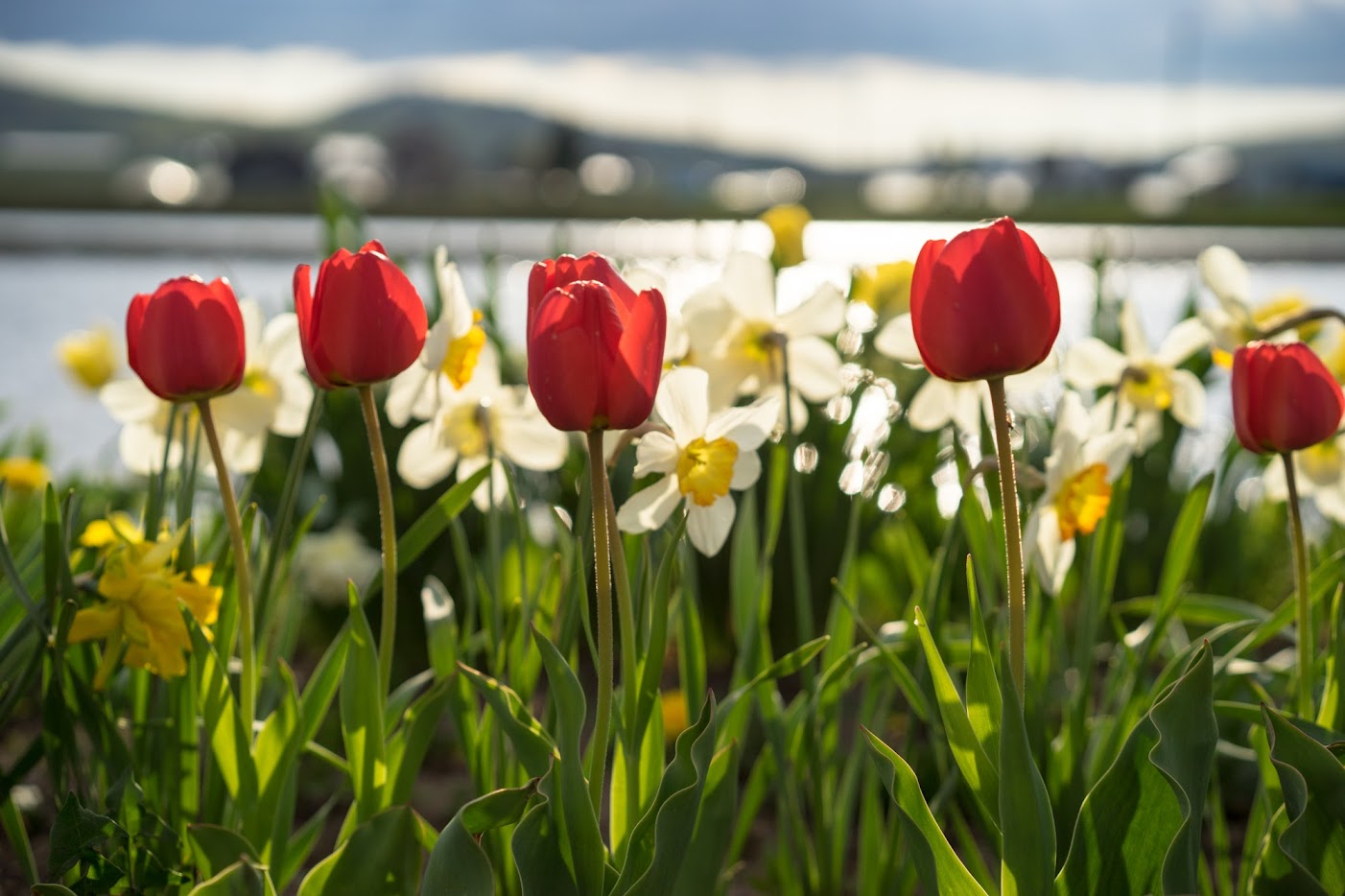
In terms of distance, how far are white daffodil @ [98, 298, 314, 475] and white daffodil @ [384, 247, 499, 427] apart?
0.13 metres

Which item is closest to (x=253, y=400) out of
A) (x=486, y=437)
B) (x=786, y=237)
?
(x=486, y=437)

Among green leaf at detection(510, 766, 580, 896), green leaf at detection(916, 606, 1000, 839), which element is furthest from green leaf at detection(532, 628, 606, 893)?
green leaf at detection(916, 606, 1000, 839)

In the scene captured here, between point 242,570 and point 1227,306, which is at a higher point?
point 1227,306

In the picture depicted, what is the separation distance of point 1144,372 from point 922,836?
2.16 feet

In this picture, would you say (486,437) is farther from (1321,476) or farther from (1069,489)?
(1321,476)

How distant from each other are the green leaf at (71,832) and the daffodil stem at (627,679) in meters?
0.35

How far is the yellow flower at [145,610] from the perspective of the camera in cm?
100

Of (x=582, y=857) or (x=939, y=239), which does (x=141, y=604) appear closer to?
(x=582, y=857)

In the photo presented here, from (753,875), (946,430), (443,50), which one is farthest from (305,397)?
(443,50)

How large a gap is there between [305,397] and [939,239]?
0.62 metres

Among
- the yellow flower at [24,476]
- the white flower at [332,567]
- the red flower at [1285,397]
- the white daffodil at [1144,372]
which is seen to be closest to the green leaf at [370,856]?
the red flower at [1285,397]

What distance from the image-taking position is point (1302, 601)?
1.02 m

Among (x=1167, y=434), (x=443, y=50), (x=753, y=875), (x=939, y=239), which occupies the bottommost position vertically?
(x=753, y=875)

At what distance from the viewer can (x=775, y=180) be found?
28.6 meters
